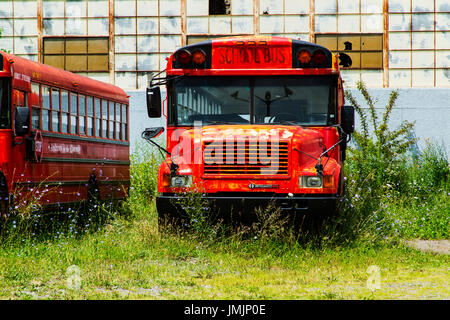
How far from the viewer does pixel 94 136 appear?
1320 cm

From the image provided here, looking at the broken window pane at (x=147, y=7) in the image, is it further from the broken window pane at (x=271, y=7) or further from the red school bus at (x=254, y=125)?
the red school bus at (x=254, y=125)

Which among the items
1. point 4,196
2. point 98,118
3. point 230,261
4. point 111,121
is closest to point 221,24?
point 111,121

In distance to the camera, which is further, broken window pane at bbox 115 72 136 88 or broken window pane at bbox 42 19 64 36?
broken window pane at bbox 42 19 64 36

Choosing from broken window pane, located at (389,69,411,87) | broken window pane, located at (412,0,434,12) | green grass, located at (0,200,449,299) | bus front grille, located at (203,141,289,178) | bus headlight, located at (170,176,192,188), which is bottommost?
green grass, located at (0,200,449,299)

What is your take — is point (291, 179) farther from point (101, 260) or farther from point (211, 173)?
point (101, 260)

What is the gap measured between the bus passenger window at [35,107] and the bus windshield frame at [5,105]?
0.82 meters

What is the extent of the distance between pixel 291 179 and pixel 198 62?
2004 millimetres

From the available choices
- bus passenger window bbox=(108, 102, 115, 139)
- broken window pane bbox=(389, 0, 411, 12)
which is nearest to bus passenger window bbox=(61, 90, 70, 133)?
bus passenger window bbox=(108, 102, 115, 139)

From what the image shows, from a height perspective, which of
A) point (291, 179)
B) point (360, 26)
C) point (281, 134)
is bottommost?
point (291, 179)

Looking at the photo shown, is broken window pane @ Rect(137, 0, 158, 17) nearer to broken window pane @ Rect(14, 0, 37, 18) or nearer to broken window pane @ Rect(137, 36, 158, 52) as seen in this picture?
broken window pane @ Rect(137, 36, 158, 52)

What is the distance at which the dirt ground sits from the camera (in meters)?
9.93

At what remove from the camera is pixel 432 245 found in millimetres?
10375

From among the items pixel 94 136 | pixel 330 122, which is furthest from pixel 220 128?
pixel 94 136

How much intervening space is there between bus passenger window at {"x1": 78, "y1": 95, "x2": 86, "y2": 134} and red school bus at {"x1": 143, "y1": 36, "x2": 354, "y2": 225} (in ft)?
12.0
